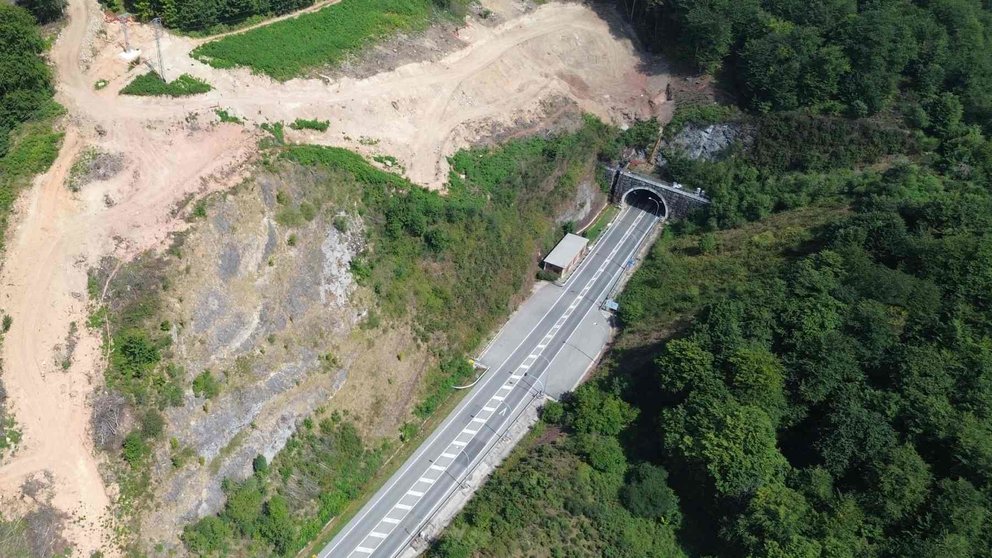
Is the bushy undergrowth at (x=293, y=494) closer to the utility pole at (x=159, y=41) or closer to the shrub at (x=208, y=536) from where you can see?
the shrub at (x=208, y=536)

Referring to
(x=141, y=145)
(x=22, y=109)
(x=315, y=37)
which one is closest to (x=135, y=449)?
(x=141, y=145)

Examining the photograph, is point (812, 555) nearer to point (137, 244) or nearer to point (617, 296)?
point (617, 296)

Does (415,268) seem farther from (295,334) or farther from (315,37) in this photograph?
(315,37)

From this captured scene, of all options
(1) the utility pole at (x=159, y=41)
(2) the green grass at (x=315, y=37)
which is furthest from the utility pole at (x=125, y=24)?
(2) the green grass at (x=315, y=37)

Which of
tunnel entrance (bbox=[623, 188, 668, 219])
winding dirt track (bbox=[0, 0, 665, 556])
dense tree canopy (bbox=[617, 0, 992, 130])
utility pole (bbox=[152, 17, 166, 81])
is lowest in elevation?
tunnel entrance (bbox=[623, 188, 668, 219])

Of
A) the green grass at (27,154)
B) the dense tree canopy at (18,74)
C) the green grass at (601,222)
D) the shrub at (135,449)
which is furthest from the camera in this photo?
the green grass at (601,222)

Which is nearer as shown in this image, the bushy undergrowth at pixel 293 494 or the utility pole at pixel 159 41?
the bushy undergrowth at pixel 293 494

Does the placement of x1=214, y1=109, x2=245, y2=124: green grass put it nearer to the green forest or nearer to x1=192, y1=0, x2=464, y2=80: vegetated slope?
x1=192, y1=0, x2=464, y2=80: vegetated slope

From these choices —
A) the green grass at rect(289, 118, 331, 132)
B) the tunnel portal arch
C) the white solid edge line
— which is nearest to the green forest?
the tunnel portal arch
